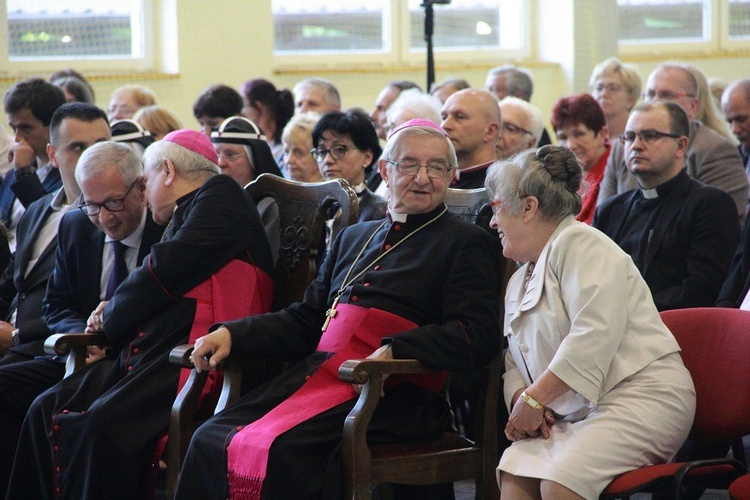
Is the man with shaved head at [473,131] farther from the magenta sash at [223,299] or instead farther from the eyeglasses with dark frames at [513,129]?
the magenta sash at [223,299]

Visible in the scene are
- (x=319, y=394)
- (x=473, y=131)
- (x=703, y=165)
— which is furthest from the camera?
(x=703, y=165)

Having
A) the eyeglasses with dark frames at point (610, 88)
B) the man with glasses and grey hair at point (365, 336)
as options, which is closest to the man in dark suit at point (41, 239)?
the man with glasses and grey hair at point (365, 336)

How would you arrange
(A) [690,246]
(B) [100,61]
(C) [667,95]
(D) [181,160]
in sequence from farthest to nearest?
1. (B) [100,61]
2. (C) [667,95]
3. (A) [690,246]
4. (D) [181,160]

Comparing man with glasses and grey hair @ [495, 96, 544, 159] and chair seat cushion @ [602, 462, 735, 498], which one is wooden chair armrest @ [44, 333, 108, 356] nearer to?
chair seat cushion @ [602, 462, 735, 498]

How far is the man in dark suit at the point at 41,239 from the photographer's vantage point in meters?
4.50

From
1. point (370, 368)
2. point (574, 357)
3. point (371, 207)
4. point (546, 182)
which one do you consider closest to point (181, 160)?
point (371, 207)

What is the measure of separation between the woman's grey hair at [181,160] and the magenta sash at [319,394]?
853 mm

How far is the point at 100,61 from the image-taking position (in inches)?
364

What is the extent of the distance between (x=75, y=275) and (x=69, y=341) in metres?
0.53

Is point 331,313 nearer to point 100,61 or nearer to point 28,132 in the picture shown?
point 28,132

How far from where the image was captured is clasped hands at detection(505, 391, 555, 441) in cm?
291

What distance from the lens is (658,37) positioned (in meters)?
10.5

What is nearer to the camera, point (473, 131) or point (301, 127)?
point (473, 131)

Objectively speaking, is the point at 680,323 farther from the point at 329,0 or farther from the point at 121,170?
the point at 329,0
